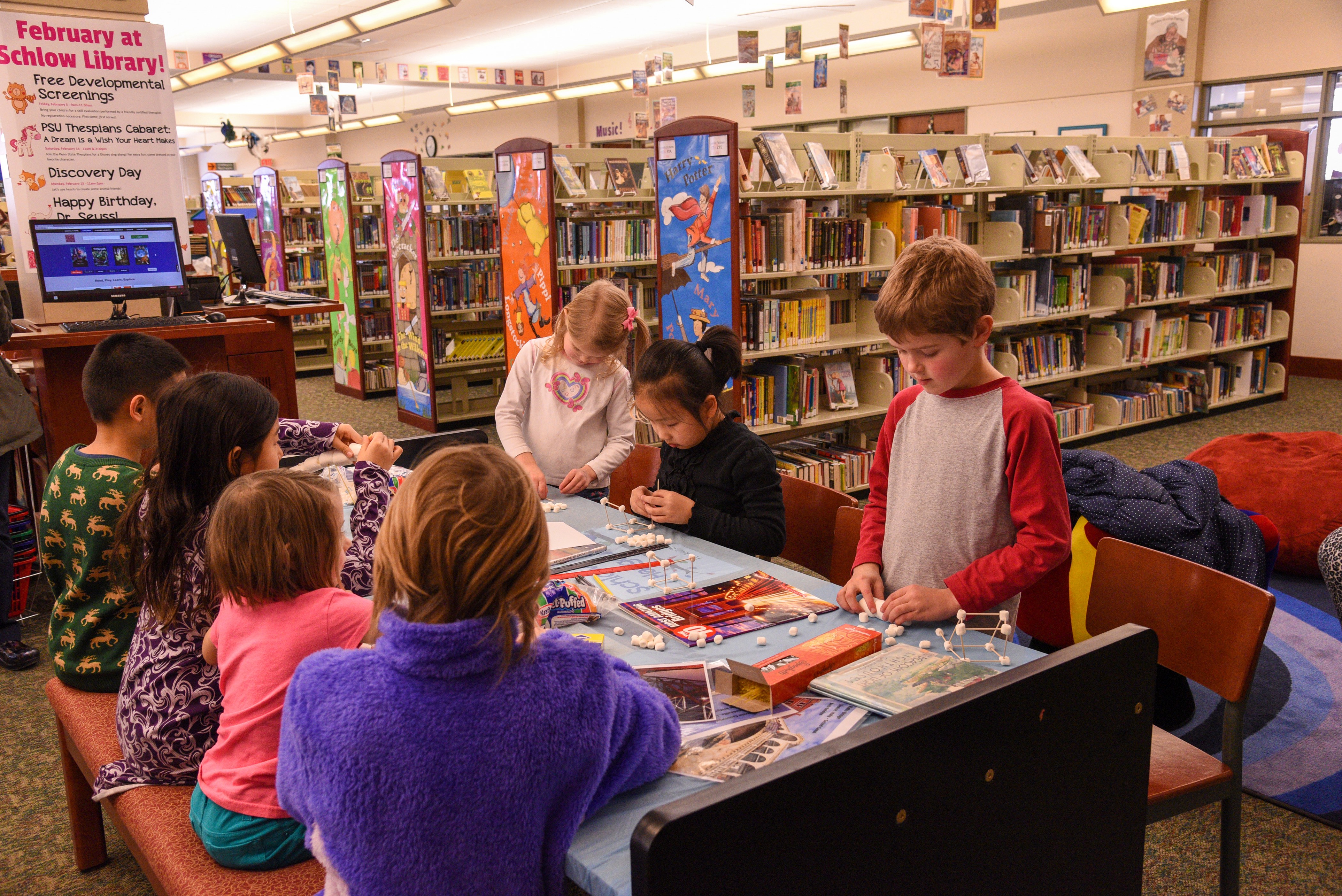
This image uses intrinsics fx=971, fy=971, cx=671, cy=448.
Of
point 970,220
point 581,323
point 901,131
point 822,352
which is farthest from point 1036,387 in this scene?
point 901,131

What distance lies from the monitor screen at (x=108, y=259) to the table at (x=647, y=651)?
2733mm

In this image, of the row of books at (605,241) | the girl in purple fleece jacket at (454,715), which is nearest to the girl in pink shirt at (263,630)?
the girl in purple fleece jacket at (454,715)

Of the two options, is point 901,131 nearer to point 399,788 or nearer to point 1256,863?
point 1256,863

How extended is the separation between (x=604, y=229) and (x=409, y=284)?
5.23 feet

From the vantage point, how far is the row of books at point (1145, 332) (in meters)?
6.69

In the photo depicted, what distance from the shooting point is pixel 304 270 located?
10266 mm

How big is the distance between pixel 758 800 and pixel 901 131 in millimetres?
11482

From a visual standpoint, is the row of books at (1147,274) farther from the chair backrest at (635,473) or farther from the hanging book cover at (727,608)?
the hanging book cover at (727,608)

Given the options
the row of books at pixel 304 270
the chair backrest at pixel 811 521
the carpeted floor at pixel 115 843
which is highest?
the row of books at pixel 304 270

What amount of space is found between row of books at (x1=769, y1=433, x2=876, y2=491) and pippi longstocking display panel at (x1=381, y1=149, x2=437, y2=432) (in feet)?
9.84

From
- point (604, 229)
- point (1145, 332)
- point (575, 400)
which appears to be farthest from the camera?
point (1145, 332)

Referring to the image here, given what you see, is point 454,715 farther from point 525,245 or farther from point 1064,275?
point 1064,275

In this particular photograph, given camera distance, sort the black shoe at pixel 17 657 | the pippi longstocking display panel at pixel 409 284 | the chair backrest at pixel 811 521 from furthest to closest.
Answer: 1. the pippi longstocking display panel at pixel 409 284
2. the black shoe at pixel 17 657
3. the chair backrest at pixel 811 521

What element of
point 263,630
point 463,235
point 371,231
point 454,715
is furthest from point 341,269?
point 454,715
